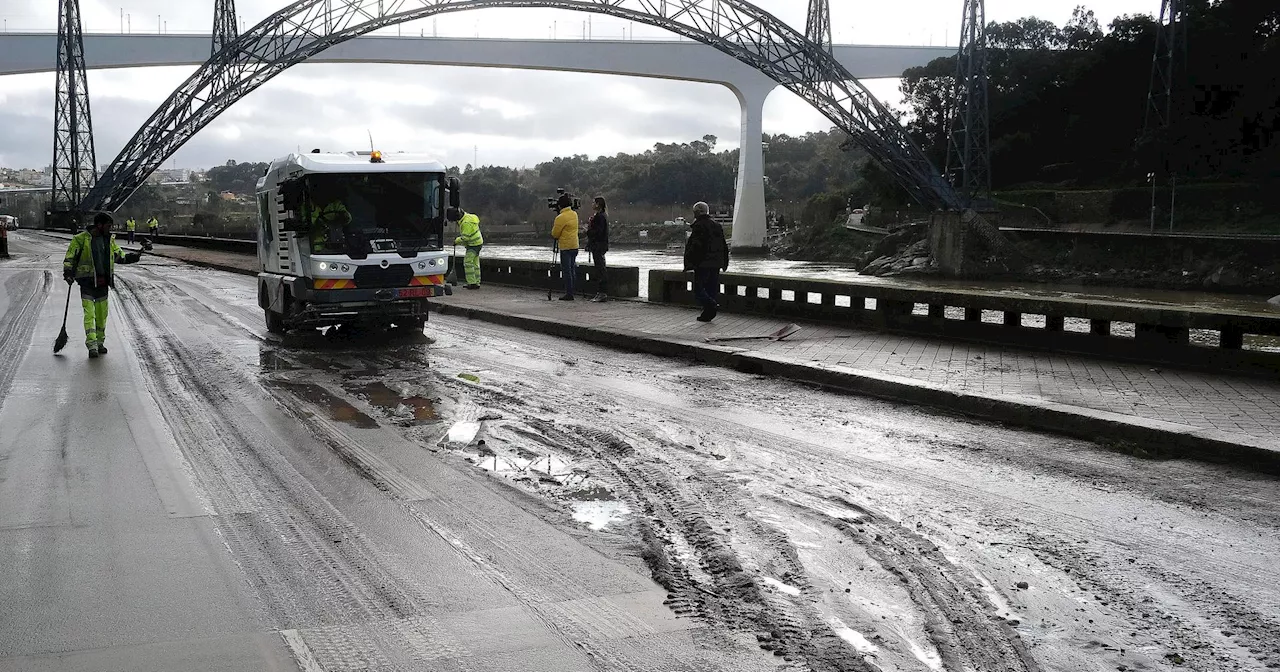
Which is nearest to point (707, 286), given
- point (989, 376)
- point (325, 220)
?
point (325, 220)

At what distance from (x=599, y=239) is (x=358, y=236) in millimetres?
7088

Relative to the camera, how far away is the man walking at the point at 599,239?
21109 millimetres

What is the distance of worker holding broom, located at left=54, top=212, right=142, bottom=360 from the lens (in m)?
13.7

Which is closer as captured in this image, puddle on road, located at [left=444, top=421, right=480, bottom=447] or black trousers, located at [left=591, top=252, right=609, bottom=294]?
puddle on road, located at [left=444, top=421, right=480, bottom=447]

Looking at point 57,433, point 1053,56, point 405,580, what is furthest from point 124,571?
point 1053,56

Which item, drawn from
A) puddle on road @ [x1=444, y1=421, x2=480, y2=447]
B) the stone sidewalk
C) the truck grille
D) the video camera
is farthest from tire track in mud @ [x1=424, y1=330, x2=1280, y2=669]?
the video camera

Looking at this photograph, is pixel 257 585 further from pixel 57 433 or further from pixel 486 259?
pixel 486 259

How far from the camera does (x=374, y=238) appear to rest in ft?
50.0

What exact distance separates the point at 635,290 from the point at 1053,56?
169 feet

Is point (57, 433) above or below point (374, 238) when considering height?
below

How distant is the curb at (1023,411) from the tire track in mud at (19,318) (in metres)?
7.21

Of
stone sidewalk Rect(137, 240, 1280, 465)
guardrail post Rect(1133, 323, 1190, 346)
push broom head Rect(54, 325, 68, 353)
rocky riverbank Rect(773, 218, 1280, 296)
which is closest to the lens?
stone sidewalk Rect(137, 240, 1280, 465)

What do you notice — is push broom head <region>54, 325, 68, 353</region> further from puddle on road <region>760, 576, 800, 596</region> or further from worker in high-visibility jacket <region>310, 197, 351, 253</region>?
puddle on road <region>760, 576, 800, 596</region>

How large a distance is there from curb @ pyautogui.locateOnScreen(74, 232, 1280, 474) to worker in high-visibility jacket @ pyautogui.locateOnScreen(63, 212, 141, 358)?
21.1ft
